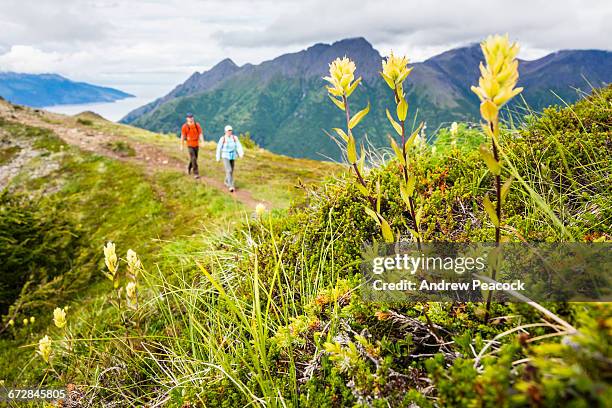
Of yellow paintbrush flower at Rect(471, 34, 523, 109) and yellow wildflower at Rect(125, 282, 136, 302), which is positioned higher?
yellow paintbrush flower at Rect(471, 34, 523, 109)

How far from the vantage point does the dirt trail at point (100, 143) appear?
1772 cm

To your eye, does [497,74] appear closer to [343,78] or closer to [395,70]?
[395,70]

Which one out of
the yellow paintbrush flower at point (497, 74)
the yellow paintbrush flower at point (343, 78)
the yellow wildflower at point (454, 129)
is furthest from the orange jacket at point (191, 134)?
the yellow paintbrush flower at point (497, 74)

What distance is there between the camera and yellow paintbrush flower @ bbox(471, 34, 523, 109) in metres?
1.37

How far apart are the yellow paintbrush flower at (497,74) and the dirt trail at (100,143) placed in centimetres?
1274

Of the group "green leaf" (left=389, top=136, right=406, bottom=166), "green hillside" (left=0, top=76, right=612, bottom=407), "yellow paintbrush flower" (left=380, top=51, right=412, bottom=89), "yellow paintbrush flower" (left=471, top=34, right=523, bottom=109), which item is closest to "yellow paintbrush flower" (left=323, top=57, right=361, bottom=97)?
"yellow paintbrush flower" (left=380, top=51, right=412, bottom=89)

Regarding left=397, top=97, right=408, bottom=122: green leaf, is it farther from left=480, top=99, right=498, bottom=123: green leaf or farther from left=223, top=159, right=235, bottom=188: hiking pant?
left=223, top=159, right=235, bottom=188: hiking pant

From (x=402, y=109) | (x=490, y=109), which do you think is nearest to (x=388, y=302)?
(x=402, y=109)

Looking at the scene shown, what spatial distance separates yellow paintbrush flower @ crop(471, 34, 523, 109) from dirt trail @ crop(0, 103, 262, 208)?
12.7 metres

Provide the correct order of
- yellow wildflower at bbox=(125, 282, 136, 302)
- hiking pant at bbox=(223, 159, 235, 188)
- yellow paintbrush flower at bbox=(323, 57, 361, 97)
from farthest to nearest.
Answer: hiking pant at bbox=(223, 159, 235, 188) < yellow wildflower at bbox=(125, 282, 136, 302) < yellow paintbrush flower at bbox=(323, 57, 361, 97)

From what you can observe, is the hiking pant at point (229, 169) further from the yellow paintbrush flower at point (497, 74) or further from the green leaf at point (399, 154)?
the yellow paintbrush flower at point (497, 74)

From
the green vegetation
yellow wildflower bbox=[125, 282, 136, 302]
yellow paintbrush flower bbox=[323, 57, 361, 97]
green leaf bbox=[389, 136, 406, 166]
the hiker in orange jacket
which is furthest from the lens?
the green vegetation

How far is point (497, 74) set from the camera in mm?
1407

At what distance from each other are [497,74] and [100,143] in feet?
91.2
